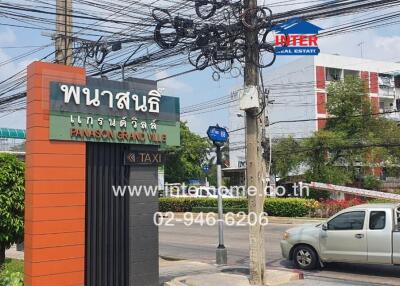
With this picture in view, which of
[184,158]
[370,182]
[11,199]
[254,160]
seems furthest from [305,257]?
[184,158]

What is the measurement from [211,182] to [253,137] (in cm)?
6153

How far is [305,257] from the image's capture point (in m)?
13.3

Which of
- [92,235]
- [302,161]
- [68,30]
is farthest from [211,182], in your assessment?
[92,235]

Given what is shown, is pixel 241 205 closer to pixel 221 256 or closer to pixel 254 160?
pixel 221 256

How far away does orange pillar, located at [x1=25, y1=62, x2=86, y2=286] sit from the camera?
843 centimetres

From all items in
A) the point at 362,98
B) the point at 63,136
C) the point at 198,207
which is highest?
the point at 362,98

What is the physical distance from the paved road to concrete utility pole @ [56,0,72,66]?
6.98 m

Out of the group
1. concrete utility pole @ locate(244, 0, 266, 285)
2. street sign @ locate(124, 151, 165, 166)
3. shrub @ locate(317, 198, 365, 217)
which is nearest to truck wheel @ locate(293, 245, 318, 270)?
concrete utility pole @ locate(244, 0, 266, 285)

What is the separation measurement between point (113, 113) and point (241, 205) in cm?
2482

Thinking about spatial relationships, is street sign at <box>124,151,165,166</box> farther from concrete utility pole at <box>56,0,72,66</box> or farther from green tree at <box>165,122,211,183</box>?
green tree at <box>165,122,211,183</box>

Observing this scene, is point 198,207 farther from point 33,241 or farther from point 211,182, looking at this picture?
point 211,182

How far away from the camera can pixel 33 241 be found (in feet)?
27.4

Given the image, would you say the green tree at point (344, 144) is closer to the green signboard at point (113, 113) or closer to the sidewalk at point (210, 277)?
the sidewalk at point (210, 277)

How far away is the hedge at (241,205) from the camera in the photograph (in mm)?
29281
